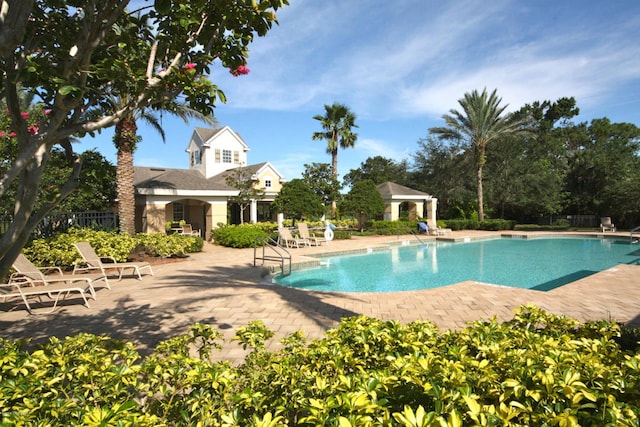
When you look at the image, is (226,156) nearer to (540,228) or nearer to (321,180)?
(321,180)

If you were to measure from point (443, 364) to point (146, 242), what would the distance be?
13.8 meters

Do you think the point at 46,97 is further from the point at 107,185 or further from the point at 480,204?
the point at 480,204

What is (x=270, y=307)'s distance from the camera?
6.95m

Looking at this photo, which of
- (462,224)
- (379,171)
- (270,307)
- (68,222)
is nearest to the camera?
Result: (270,307)

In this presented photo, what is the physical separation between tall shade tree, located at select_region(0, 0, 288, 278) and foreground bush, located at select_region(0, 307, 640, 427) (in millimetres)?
1189

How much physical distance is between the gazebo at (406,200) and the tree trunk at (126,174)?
22.0m

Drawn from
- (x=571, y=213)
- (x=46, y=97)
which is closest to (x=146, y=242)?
(x=46, y=97)

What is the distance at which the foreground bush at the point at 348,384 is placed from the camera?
1730 mm

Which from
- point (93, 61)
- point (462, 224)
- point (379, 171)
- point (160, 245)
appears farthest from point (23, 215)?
point (379, 171)

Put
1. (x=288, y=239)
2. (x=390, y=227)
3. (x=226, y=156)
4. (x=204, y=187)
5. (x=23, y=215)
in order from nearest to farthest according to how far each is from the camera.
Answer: (x=23, y=215) < (x=288, y=239) < (x=204, y=187) < (x=390, y=227) < (x=226, y=156)

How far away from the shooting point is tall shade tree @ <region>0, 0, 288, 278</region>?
2.74m

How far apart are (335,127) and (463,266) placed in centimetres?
1984

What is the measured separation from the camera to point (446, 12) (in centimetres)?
1180

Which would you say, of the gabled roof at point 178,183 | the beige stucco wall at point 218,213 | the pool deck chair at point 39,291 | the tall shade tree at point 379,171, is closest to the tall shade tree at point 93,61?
the pool deck chair at point 39,291
